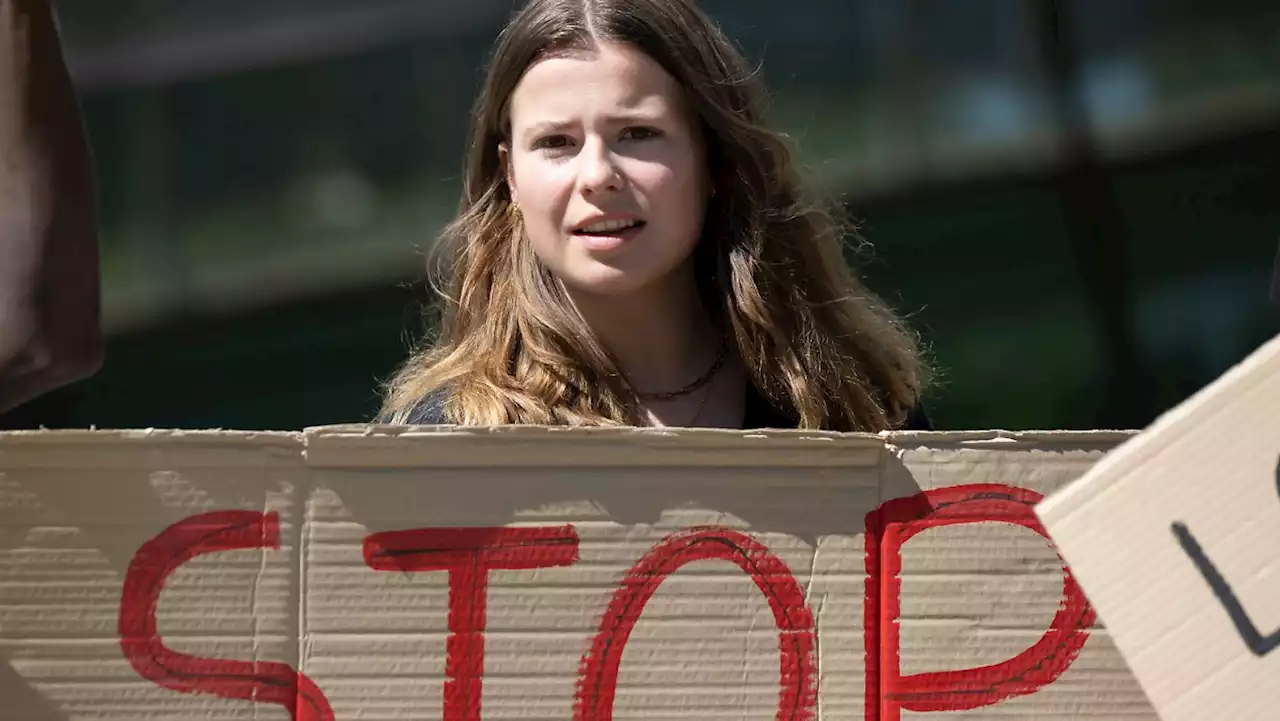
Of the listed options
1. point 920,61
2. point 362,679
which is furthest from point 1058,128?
point 362,679

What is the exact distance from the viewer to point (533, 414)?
122 cm

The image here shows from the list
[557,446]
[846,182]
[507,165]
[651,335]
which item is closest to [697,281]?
[651,335]

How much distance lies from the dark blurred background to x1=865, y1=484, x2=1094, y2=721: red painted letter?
7.11 feet

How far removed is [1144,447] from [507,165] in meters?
0.73

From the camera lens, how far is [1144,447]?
799 mm

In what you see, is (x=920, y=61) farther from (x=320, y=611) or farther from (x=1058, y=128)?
(x=320, y=611)

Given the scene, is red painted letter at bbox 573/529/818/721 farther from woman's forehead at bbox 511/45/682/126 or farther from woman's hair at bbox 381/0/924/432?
woman's forehead at bbox 511/45/682/126

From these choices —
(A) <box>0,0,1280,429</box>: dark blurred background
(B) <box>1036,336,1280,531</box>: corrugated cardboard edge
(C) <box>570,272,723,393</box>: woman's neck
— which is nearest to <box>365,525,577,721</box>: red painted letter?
(B) <box>1036,336,1280,531</box>: corrugated cardboard edge

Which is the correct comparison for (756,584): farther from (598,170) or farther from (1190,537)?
(598,170)

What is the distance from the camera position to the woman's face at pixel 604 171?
119 cm

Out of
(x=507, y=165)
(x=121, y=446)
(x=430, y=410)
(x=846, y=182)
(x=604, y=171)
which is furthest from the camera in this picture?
(x=846, y=182)

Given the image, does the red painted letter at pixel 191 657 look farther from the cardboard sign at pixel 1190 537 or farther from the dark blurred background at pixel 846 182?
the dark blurred background at pixel 846 182

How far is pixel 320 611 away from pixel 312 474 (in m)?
0.08

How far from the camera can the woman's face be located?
1.19m
